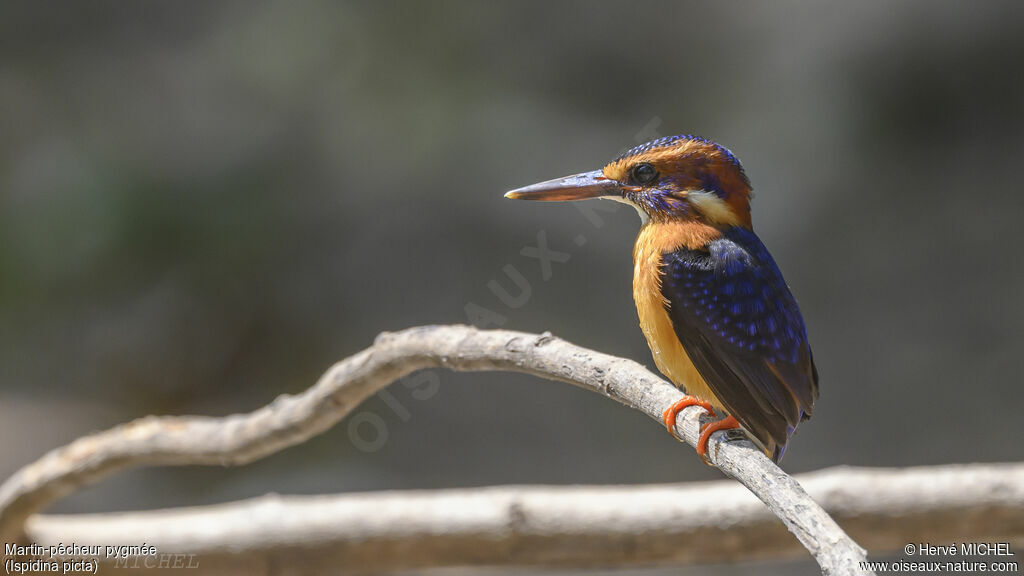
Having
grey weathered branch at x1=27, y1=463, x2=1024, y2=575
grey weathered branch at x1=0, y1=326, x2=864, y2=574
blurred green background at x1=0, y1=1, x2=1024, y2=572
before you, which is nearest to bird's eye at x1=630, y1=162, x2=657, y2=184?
grey weathered branch at x1=0, y1=326, x2=864, y2=574

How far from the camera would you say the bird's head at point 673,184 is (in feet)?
2.90

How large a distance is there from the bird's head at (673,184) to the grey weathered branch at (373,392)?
0.19m

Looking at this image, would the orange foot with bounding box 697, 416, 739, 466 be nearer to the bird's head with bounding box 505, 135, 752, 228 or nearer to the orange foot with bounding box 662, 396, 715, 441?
the orange foot with bounding box 662, 396, 715, 441

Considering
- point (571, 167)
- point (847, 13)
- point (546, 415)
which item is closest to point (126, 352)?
point (546, 415)

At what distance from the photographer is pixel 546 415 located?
8.19 ft

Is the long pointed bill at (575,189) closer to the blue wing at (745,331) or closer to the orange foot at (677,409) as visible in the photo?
the blue wing at (745,331)

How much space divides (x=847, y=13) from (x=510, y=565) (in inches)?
65.3

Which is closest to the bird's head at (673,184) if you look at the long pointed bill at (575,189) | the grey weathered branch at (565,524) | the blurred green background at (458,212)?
the long pointed bill at (575,189)

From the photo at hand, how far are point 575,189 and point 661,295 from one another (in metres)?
0.15

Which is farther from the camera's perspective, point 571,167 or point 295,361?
point 295,361

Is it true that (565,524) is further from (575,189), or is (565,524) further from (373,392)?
(575,189)

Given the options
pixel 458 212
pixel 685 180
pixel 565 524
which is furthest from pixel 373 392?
pixel 458 212

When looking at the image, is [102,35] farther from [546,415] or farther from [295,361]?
[546,415]

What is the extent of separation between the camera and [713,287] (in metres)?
0.89
